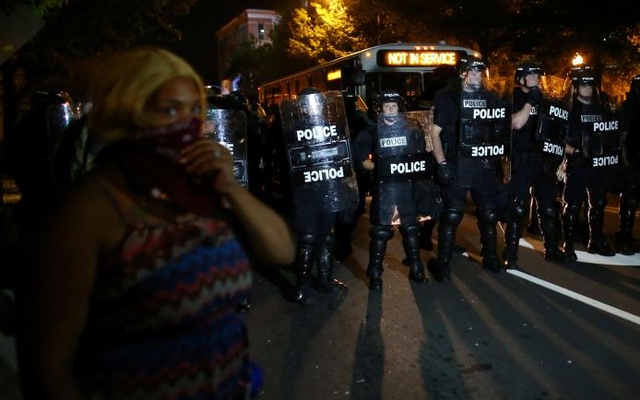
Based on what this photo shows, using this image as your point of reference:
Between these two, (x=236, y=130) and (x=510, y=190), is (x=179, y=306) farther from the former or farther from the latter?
(x=510, y=190)

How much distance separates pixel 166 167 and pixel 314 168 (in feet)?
13.6

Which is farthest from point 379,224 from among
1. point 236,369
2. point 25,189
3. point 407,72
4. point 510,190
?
point 407,72

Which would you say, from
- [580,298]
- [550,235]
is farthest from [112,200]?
[550,235]

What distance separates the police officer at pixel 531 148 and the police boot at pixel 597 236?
2.46 feet

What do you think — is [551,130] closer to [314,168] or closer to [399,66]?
[314,168]

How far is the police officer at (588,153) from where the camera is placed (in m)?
6.76

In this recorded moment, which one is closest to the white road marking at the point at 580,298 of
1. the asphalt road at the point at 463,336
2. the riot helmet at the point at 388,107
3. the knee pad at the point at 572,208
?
the asphalt road at the point at 463,336

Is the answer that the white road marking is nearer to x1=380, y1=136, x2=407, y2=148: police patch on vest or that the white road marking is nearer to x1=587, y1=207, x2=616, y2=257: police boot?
x1=587, y1=207, x2=616, y2=257: police boot

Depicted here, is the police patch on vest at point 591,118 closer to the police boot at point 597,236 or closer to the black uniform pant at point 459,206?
the police boot at point 597,236

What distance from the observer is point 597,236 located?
691 centimetres

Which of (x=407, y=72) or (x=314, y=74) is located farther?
(x=314, y=74)

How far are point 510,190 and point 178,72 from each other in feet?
17.3

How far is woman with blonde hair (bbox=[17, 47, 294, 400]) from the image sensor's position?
4.41 feet

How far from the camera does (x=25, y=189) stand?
666cm
